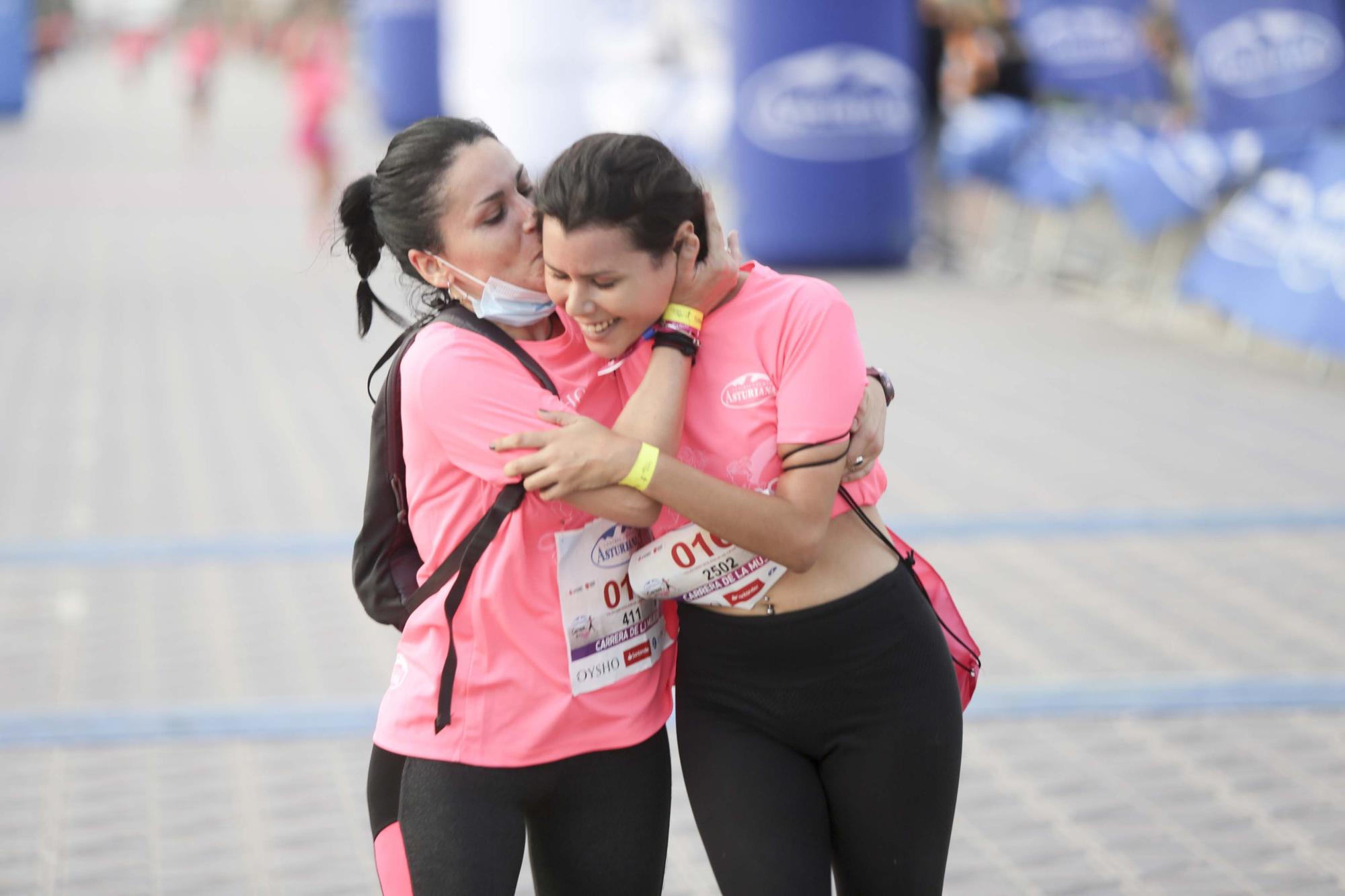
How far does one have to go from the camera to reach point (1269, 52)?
954 centimetres

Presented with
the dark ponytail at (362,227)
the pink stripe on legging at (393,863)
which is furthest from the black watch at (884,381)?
the pink stripe on legging at (393,863)

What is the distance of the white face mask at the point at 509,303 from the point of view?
2254 millimetres

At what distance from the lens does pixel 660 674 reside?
7.97 ft

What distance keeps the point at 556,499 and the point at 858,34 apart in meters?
10.6

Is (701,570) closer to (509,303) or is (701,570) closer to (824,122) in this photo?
(509,303)

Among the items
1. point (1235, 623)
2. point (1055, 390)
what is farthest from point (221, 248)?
point (1235, 623)

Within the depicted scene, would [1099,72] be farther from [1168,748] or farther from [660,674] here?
[660,674]

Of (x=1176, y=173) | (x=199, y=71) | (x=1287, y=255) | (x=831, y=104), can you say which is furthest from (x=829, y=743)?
(x=199, y=71)

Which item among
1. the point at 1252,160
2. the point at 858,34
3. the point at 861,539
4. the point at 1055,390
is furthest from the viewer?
the point at 858,34

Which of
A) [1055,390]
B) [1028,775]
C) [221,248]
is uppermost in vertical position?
[1028,775]

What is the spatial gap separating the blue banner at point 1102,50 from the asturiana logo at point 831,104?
4.98 ft

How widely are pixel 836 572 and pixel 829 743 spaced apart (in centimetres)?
25

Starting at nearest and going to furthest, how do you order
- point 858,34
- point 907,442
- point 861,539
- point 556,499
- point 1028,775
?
point 556,499 → point 861,539 → point 1028,775 → point 907,442 → point 858,34

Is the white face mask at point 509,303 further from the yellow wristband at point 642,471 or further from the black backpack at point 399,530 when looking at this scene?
the yellow wristband at point 642,471
